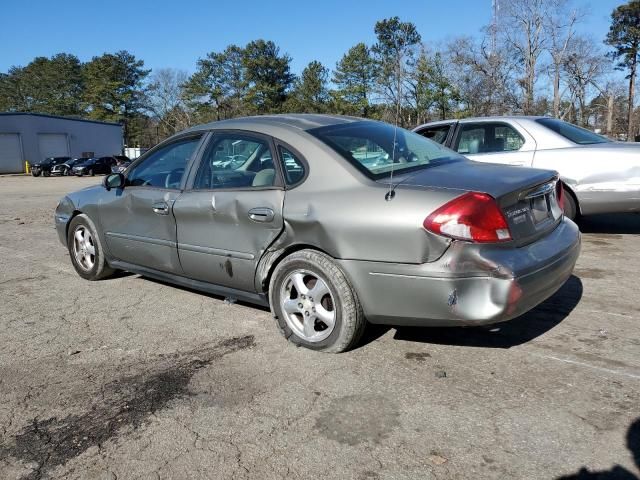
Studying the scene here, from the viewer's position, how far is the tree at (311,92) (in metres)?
68.8

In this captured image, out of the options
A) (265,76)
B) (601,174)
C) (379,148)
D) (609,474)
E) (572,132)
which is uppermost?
(265,76)

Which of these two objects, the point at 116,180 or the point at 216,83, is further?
the point at 216,83

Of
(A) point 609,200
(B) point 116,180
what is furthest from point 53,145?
(A) point 609,200

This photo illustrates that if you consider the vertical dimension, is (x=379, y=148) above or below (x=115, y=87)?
below

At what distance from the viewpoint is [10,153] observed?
48.0m

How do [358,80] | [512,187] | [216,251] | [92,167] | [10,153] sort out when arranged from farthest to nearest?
[358,80], [10,153], [92,167], [216,251], [512,187]

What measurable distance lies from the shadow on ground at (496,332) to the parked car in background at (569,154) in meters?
2.70

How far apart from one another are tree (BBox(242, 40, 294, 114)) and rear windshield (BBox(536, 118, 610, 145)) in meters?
63.4

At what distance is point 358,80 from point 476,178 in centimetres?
6321

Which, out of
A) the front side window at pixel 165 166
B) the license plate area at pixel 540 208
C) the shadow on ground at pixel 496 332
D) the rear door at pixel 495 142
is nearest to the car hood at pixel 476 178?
the license plate area at pixel 540 208

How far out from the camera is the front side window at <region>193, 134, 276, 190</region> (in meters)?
Result: 3.90

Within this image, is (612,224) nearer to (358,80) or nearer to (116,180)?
(116,180)

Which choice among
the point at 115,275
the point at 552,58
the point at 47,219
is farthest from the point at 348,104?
the point at 115,275

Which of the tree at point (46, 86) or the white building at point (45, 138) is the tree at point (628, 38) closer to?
the white building at point (45, 138)
